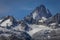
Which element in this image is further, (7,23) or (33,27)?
(33,27)

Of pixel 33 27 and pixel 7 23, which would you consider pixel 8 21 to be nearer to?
pixel 7 23

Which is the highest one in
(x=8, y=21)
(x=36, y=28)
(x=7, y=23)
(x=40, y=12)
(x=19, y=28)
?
(x=40, y=12)

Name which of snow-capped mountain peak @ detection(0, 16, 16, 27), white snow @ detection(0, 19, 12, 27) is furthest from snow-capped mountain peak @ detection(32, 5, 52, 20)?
white snow @ detection(0, 19, 12, 27)

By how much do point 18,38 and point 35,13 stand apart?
16.7 m

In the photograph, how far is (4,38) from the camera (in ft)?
92.5

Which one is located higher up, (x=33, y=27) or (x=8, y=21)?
(x=8, y=21)

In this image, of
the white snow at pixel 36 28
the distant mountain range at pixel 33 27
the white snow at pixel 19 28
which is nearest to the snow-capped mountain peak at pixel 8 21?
the distant mountain range at pixel 33 27

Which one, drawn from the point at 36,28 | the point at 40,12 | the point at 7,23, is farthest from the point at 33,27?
the point at 40,12

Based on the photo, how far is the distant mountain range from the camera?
1209 inches

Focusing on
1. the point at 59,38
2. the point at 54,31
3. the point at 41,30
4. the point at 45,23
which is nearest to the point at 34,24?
the point at 45,23

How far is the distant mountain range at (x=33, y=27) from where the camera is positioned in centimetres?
3072

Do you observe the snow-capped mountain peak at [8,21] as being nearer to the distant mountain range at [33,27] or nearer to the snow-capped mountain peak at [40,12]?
the distant mountain range at [33,27]

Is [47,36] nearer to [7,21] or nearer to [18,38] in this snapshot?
[18,38]

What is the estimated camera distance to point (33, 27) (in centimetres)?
3931
